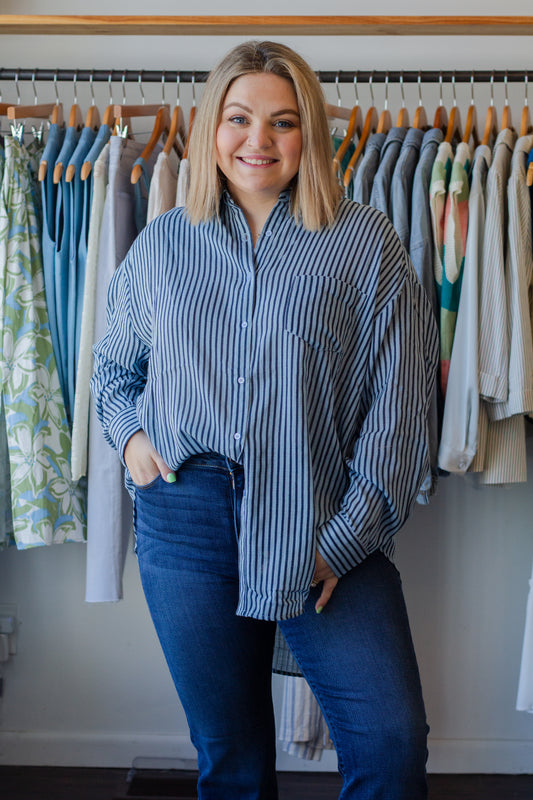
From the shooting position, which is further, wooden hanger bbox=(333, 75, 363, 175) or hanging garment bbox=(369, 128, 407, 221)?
wooden hanger bbox=(333, 75, 363, 175)

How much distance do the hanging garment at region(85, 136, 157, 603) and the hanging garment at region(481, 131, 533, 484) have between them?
0.86 m

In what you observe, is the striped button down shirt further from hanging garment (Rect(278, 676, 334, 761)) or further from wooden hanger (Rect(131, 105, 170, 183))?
hanging garment (Rect(278, 676, 334, 761))

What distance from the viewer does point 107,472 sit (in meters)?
1.86

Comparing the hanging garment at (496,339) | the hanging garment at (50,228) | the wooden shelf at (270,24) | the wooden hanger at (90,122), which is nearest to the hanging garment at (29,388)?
the hanging garment at (50,228)

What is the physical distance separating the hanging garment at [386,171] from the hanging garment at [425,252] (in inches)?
2.4

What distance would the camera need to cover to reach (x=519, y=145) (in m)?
1.85

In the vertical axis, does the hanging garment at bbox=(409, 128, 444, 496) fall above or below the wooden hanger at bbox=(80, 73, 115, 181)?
below

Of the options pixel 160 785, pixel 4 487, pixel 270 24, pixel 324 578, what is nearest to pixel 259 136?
pixel 324 578

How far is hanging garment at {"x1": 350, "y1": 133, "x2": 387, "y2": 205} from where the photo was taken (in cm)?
185

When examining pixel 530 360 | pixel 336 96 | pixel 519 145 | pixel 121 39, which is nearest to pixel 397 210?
pixel 519 145

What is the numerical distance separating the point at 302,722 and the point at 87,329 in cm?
110

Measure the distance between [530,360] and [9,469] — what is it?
4.14 feet

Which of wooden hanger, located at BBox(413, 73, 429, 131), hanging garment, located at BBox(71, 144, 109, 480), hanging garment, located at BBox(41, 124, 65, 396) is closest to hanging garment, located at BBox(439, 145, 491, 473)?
wooden hanger, located at BBox(413, 73, 429, 131)

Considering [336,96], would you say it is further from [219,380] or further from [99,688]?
[99,688]
